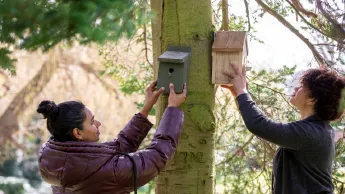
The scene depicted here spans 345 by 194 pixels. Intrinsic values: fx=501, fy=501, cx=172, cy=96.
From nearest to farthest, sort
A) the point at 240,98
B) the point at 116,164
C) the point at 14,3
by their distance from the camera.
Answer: the point at 14,3 → the point at 116,164 → the point at 240,98

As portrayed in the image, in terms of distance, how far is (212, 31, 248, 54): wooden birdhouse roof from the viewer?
2469mm

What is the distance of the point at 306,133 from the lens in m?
2.15

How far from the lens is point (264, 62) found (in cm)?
465

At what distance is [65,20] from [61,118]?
0.48 meters

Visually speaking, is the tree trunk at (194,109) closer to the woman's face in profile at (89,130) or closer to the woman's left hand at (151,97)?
the woman's left hand at (151,97)

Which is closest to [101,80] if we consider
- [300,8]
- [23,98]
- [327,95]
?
[23,98]

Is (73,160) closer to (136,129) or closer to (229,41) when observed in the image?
(136,129)

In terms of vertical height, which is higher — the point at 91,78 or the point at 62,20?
the point at 62,20

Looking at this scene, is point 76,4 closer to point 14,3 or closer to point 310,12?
point 14,3

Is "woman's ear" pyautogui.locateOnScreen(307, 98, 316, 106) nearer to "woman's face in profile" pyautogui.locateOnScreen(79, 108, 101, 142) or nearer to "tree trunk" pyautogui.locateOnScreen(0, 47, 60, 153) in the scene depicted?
"woman's face in profile" pyautogui.locateOnScreen(79, 108, 101, 142)

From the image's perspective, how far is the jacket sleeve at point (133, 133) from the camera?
8.05 ft

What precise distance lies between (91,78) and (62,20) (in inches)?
315

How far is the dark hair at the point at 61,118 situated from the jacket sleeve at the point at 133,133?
1.20 feet

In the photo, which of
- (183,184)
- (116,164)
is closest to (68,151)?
(116,164)
